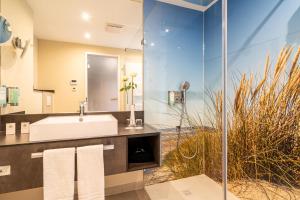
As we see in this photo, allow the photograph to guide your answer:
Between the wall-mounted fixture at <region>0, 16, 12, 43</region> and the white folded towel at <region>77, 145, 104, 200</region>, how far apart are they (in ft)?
3.62

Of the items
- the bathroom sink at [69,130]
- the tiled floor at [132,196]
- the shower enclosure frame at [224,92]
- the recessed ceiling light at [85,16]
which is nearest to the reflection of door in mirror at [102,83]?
the recessed ceiling light at [85,16]

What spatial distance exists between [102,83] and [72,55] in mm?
418

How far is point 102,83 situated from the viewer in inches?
76.6

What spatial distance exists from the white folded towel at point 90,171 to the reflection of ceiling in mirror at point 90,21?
45.6 inches

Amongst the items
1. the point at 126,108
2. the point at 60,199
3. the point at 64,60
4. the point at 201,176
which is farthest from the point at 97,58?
the point at 201,176

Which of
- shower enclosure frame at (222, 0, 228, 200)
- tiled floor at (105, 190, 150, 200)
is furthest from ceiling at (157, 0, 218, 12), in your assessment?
tiled floor at (105, 190, 150, 200)

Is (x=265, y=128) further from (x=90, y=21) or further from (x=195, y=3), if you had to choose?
(x=90, y=21)

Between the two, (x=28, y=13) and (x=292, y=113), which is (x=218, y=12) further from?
(x=28, y=13)

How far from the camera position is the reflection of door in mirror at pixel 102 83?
6.24 ft

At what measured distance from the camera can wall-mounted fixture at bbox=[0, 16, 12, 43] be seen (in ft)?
4.64

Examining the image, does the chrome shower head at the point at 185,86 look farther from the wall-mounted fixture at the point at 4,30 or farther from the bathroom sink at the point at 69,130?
the wall-mounted fixture at the point at 4,30

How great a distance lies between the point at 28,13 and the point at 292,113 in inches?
101

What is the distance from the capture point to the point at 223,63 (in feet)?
6.46

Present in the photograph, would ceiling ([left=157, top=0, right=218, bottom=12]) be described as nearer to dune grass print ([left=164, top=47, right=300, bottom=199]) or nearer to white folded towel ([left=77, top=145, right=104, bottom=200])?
dune grass print ([left=164, top=47, right=300, bottom=199])
